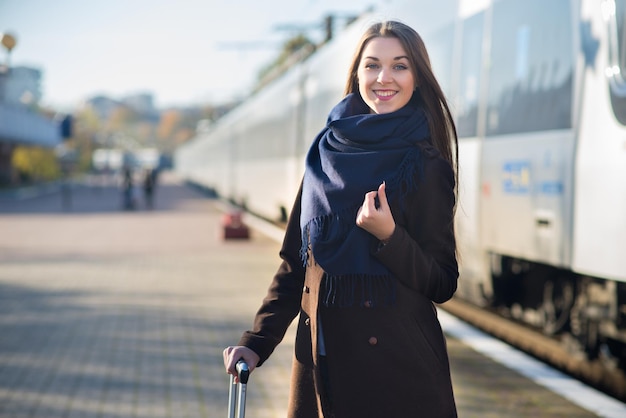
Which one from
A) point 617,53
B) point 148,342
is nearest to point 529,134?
point 617,53

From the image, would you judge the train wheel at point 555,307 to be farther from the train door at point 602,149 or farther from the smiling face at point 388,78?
the smiling face at point 388,78

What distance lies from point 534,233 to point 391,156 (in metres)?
5.85

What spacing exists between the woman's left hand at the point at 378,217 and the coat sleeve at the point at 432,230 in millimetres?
66

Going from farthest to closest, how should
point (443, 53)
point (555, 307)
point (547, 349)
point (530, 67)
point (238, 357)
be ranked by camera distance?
point (443, 53) < point (555, 307) < point (547, 349) < point (530, 67) < point (238, 357)

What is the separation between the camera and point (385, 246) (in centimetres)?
271

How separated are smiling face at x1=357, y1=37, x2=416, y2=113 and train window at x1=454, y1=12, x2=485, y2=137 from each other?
7.22 meters

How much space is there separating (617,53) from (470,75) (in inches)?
135

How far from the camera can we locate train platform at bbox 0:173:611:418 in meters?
6.41

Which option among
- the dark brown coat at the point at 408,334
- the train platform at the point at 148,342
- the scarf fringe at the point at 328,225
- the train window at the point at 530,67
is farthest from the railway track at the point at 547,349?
the scarf fringe at the point at 328,225

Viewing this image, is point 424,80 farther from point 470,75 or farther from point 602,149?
point 470,75

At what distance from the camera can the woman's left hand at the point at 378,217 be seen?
2658 millimetres

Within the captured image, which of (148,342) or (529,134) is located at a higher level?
(529,134)

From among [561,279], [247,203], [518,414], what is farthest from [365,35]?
[247,203]

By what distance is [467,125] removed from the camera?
410 inches
